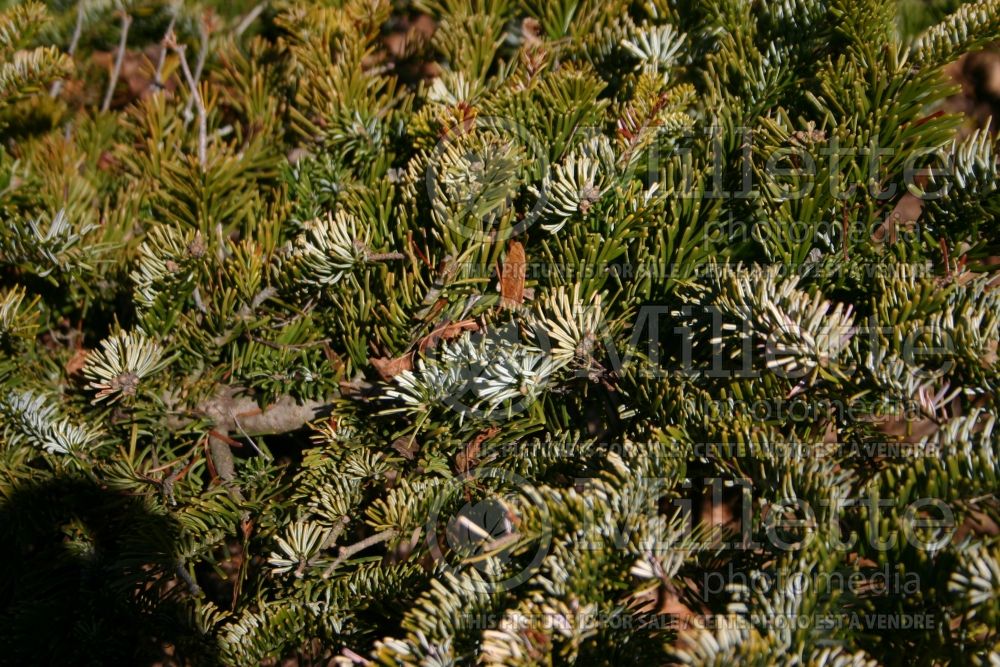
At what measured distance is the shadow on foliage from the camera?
80cm

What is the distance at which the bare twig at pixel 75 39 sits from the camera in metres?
1.27

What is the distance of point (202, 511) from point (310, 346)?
21 centimetres

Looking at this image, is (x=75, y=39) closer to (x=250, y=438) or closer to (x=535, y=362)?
(x=250, y=438)

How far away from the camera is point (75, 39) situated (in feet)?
4.22

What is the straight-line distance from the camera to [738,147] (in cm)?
85

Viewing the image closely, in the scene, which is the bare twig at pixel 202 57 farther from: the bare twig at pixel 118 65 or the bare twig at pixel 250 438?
the bare twig at pixel 250 438

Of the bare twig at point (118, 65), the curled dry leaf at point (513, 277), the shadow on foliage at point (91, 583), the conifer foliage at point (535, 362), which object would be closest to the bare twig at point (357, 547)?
the conifer foliage at point (535, 362)

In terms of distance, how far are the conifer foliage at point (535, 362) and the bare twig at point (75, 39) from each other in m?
0.25

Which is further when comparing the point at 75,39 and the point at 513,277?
the point at 75,39

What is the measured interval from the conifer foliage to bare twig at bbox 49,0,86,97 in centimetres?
25

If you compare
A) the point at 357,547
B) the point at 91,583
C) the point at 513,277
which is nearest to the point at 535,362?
the point at 513,277

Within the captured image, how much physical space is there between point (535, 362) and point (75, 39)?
1.07m

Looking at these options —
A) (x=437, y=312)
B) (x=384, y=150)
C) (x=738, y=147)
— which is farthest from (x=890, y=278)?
(x=384, y=150)

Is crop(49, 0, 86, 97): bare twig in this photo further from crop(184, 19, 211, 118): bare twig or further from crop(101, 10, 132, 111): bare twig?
crop(184, 19, 211, 118): bare twig
